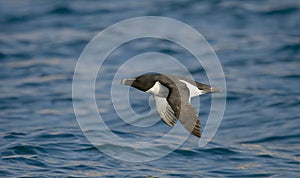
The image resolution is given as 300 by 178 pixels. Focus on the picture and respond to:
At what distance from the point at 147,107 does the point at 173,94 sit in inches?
181

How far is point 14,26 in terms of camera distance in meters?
16.7

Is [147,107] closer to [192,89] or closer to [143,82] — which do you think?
[192,89]

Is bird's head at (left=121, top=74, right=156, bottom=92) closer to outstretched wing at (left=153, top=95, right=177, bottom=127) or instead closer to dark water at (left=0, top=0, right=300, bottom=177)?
outstretched wing at (left=153, top=95, right=177, bottom=127)

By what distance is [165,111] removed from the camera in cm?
895

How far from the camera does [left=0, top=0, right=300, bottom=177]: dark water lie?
9781 mm

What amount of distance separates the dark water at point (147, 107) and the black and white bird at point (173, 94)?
963 mm

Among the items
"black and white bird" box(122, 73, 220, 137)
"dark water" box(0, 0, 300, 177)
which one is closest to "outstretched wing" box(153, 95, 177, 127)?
"black and white bird" box(122, 73, 220, 137)

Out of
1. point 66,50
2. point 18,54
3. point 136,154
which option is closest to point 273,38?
point 66,50

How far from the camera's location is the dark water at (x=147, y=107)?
385 inches

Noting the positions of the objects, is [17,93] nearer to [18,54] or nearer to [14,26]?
[18,54]

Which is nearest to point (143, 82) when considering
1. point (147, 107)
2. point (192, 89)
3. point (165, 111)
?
point (165, 111)

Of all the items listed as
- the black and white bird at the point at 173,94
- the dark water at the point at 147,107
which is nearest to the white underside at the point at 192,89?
the black and white bird at the point at 173,94

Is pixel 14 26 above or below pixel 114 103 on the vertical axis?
above

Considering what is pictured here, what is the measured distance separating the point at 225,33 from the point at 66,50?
3398 millimetres
